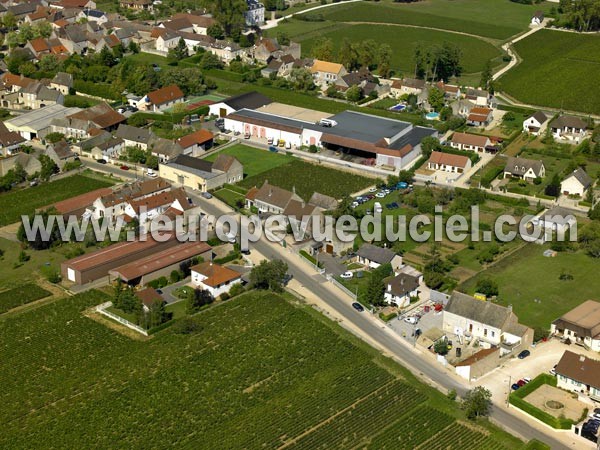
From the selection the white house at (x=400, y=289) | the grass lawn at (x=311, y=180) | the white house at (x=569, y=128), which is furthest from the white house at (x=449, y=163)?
the white house at (x=400, y=289)

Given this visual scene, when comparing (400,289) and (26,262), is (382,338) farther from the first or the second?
(26,262)

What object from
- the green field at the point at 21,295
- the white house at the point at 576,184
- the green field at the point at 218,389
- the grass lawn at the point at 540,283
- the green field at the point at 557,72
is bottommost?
the green field at the point at 21,295

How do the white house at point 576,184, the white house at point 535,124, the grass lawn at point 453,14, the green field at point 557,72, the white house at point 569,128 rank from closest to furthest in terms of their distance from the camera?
1. the white house at point 576,184
2. the white house at point 569,128
3. the white house at point 535,124
4. the green field at point 557,72
5. the grass lawn at point 453,14

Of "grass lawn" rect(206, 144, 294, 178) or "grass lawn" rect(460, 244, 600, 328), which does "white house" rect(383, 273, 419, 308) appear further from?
"grass lawn" rect(206, 144, 294, 178)

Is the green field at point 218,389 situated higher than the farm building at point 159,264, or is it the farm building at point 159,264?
the farm building at point 159,264

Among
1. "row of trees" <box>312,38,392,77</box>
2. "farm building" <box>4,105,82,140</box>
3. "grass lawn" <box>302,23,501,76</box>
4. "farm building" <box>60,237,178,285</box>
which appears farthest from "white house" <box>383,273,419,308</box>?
"grass lawn" <box>302,23,501,76</box>

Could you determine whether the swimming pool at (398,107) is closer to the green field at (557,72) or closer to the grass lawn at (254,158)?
the green field at (557,72)

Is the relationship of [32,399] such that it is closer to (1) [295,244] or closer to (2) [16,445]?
(2) [16,445]
